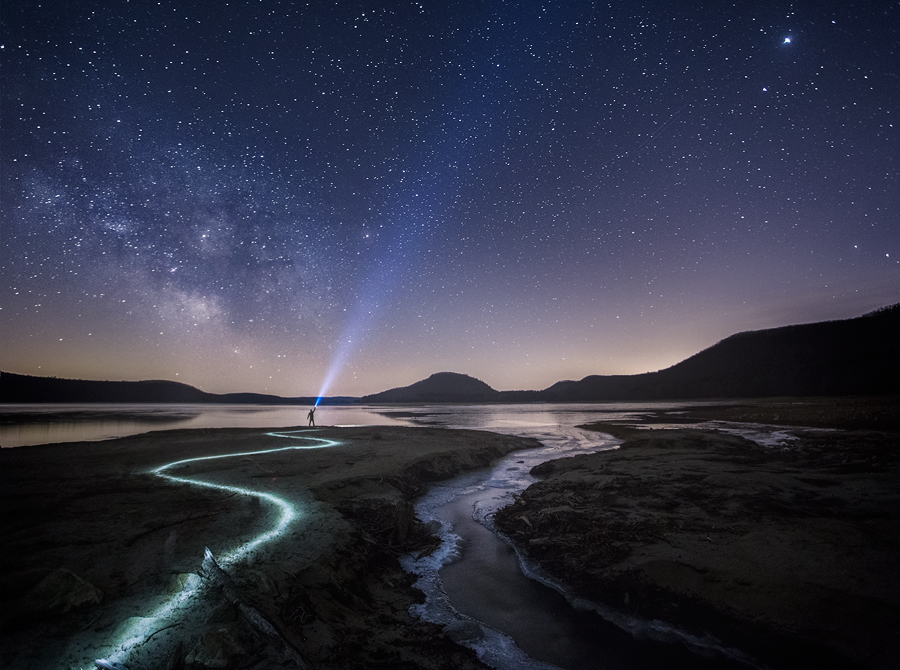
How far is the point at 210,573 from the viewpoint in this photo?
5578 mm

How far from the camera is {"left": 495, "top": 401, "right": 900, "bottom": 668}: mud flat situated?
4906 millimetres

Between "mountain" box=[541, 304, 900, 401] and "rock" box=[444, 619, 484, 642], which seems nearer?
"rock" box=[444, 619, 484, 642]

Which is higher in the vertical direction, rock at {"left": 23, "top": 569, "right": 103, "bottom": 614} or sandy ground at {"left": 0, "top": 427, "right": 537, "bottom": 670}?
rock at {"left": 23, "top": 569, "right": 103, "bottom": 614}

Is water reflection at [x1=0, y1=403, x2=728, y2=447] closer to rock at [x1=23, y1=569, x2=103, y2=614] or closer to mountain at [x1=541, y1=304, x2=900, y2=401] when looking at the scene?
rock at [x1=23, y1=569, x2=103, y2=614]

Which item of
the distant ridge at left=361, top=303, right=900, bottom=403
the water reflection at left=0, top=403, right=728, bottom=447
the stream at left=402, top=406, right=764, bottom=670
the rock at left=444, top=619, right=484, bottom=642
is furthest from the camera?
the distant ridge at left=361, top=303, right=900, bottom=403

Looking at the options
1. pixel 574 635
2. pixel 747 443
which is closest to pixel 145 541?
pixel 574 635

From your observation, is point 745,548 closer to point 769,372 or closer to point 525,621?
point 525,621

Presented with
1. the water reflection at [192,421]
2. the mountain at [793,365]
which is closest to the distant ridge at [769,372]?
the mountain at [793,365]

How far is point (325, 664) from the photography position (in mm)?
4371

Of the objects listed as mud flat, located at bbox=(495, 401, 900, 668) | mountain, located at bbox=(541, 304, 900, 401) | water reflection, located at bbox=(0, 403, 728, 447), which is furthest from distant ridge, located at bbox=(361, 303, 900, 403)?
mud flat, located at bbox=(495, 401, 900, 668)

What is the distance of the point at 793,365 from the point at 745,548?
129333 millimetres

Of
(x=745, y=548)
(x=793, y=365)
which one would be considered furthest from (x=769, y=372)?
(x=745, y=548)

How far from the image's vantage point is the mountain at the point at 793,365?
77.0 meters

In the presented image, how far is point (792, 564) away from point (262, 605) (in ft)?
27.7
